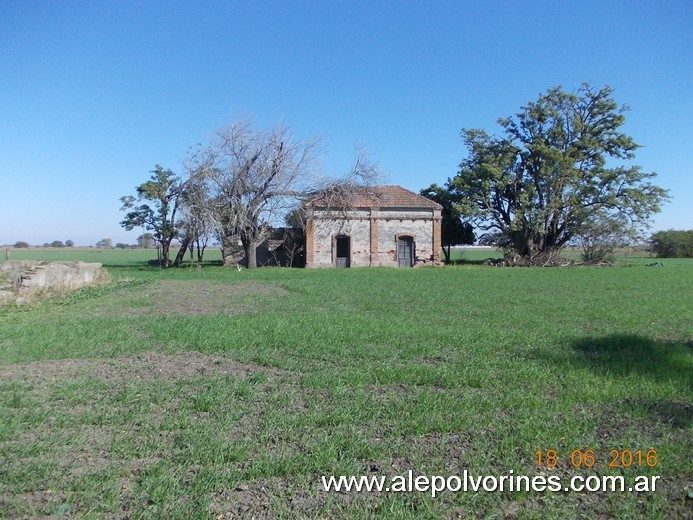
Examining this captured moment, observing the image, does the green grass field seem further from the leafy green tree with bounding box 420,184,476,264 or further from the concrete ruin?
the leafy green tree with bounding box 420,184,476,264

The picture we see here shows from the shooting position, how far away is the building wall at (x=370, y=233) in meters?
34.6

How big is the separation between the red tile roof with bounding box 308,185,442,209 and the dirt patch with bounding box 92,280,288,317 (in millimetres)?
16393

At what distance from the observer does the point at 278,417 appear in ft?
15.3

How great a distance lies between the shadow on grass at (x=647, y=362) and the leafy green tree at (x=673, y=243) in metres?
57.7

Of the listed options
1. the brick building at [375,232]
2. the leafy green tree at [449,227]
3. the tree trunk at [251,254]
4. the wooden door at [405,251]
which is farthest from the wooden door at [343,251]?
the leafy green tree at [449,227]

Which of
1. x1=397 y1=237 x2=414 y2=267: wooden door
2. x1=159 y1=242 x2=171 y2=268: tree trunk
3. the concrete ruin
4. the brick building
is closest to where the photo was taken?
Answer: the concrete ruin

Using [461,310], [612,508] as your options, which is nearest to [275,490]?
[612,508]

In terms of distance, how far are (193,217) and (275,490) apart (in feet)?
93.7

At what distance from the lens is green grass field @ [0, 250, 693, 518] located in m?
3.31

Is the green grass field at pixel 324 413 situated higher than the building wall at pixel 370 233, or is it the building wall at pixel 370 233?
the building wall at pixel 370 233

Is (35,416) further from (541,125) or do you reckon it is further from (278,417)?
(541,125)

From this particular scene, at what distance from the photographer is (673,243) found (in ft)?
185

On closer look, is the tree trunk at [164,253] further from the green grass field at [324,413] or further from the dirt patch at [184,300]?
the green grass field at [324,413]

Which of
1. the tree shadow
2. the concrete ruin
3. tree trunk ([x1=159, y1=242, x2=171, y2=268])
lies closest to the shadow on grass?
the tree shadow
